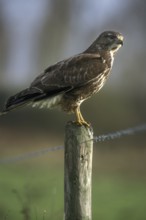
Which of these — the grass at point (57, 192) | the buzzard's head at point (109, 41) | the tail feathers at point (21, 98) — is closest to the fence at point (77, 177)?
the tail feathers at point (21, 98)

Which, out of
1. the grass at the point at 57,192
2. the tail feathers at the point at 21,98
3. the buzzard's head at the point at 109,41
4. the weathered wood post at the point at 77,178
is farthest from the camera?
the grass at the point at 57,192

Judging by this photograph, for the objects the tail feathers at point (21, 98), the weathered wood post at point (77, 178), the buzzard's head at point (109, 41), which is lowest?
the weathered wood post at point (77, 178)

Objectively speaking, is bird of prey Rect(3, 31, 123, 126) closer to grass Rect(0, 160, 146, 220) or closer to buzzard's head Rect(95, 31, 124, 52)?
buzzard's head Rect(95, 31, 124, 52)

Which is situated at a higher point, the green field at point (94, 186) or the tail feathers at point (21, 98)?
the green field at point (94, 186)

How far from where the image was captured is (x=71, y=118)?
23844mm

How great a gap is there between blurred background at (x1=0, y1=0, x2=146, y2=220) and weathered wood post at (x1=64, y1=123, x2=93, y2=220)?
1.46 feet

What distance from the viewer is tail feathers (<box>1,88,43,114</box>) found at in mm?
9633

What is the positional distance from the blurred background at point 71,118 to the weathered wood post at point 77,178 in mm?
444

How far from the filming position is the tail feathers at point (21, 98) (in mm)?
9633

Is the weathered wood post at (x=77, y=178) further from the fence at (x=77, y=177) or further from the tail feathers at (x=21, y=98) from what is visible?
the tail feathers at (x=21, y=98)

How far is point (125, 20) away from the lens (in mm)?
47281

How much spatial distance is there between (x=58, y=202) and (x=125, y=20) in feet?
102

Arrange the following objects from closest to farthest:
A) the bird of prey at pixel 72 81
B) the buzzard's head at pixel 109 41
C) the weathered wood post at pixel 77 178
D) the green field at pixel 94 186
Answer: the weathered wood post at pixel 77 178 → the bird of prey at pixel 72 81 → the buzzard's head at pixel 109 41 → the green field at pixel 94 186

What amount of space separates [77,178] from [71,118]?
15921 millimetres
